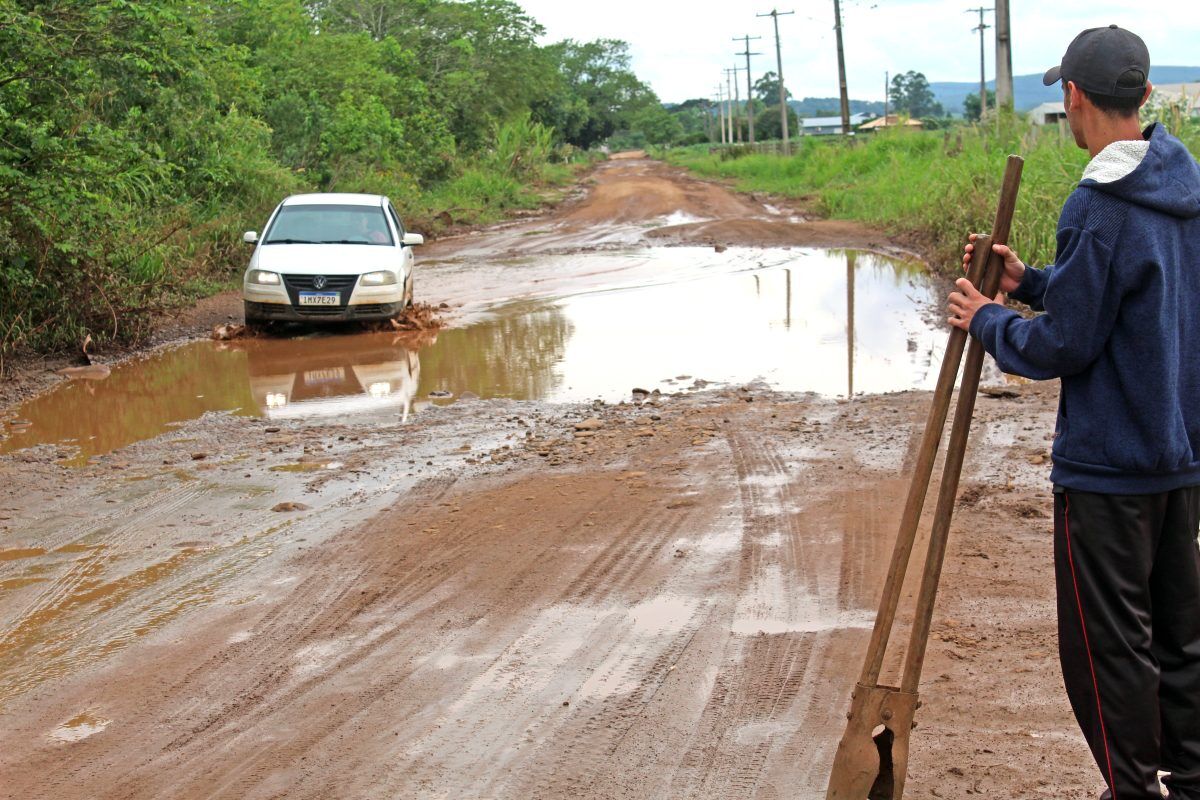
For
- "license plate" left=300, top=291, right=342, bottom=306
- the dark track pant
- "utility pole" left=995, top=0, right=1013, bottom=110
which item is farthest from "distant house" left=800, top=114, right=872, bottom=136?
the dark track pant

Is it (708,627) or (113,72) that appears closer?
(708,627)

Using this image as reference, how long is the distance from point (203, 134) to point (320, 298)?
26.8ft

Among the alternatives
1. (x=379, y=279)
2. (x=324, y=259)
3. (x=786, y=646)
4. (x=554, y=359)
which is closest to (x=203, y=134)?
(x=324, y=259)

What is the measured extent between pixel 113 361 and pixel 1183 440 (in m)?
11.6

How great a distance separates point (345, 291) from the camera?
1391 cm

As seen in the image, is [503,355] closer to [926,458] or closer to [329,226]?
[329,226]

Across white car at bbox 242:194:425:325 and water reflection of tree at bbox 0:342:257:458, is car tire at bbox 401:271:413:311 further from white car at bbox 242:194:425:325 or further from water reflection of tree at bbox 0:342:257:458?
water reflection of tree at bbox 0:342:257:458

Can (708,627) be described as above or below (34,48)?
below

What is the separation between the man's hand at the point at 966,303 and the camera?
10.6ft

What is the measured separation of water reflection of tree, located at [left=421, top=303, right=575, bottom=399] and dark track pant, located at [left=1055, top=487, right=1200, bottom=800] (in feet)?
25.0

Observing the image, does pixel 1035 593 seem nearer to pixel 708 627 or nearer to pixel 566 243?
pixel 708 627

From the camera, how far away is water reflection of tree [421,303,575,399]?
11078 millimetres

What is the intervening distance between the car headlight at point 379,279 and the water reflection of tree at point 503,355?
83 cm

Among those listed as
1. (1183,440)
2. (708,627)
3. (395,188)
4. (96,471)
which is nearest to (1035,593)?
(708,627)
